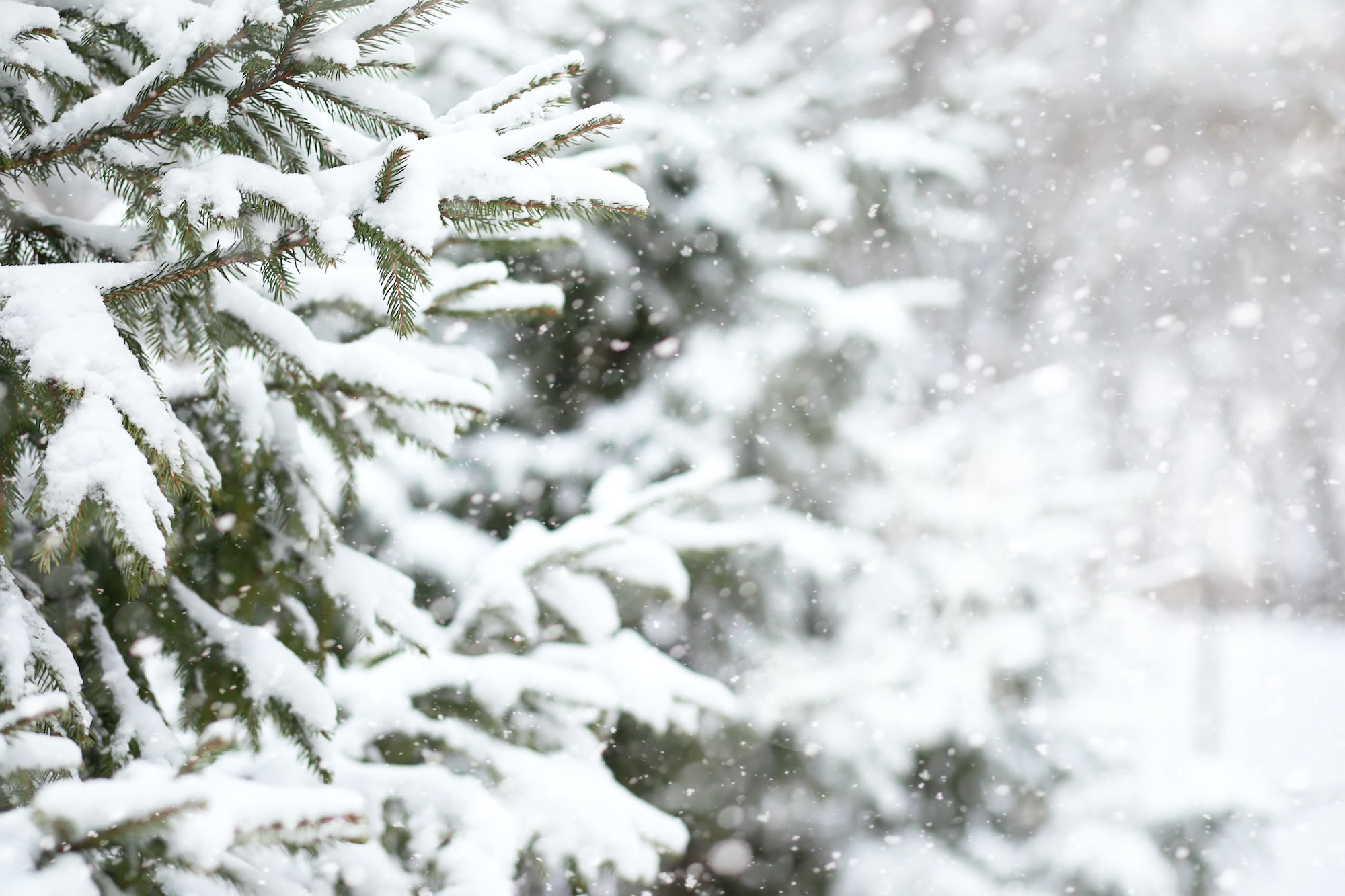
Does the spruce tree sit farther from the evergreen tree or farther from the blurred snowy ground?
the blurred snowy ground

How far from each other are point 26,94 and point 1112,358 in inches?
337

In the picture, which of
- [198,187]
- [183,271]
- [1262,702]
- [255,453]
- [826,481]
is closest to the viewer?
[198,187]

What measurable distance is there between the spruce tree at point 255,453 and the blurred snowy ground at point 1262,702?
4.40 metres

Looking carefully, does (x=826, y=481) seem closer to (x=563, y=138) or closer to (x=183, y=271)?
(x=563, y=138)

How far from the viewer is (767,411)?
3.70m

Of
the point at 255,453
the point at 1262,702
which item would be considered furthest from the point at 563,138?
the point at 1262,702

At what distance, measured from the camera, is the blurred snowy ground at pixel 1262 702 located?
640 centimetres

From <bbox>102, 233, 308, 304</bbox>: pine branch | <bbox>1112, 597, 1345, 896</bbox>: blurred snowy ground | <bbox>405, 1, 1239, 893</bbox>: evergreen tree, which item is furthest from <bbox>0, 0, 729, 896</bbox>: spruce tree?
<bbox>1112, 597, 1345, 896</bbox>: blurred snowy ground

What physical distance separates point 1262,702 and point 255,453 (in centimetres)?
1358

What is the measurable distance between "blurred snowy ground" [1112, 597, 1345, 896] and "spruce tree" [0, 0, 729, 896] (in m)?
4.40

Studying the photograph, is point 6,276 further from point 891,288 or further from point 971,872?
point 971,872

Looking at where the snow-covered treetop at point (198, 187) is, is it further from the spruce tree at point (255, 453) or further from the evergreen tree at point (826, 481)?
the evergreen tree at point (826, 481)

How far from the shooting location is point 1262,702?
36.7ft

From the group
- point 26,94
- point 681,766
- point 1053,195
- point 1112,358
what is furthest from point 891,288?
point 1112,358
